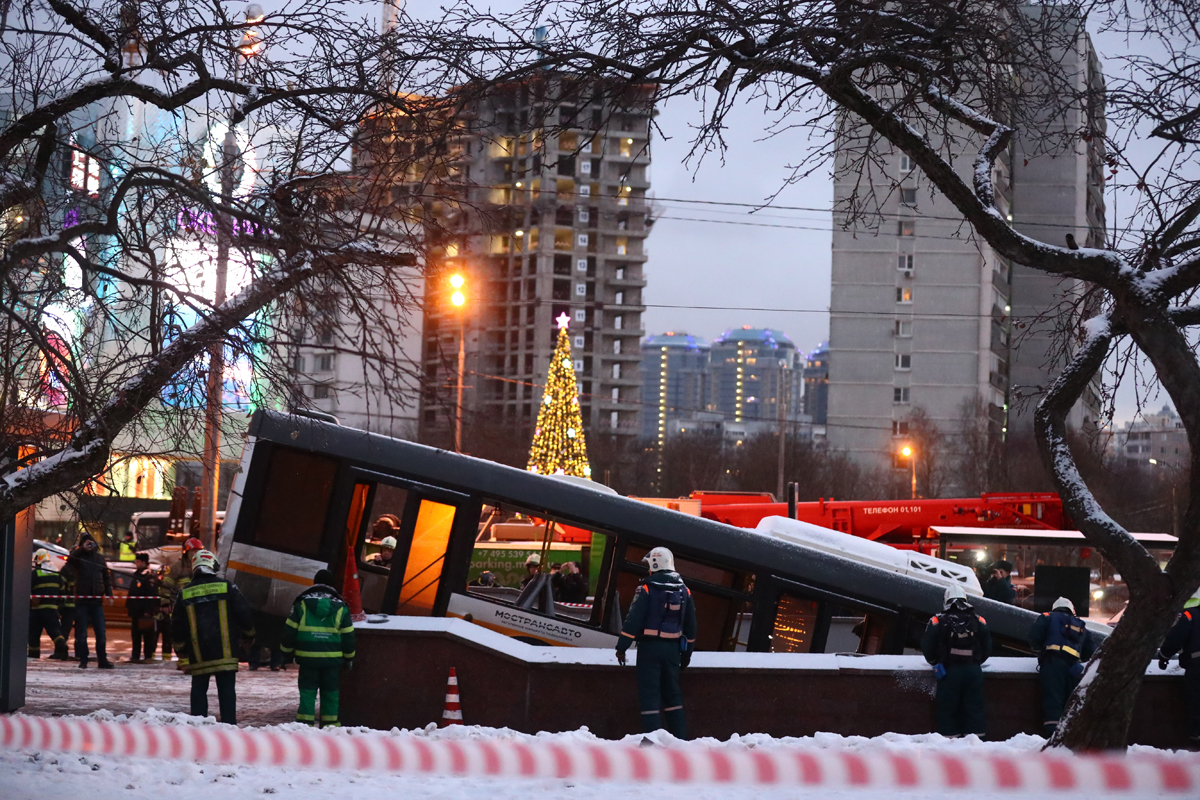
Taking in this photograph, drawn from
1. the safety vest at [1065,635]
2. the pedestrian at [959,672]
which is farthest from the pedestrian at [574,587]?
the safety vest at [1065,635]

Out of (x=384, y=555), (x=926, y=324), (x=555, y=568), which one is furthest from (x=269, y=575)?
(x=926, y=324)

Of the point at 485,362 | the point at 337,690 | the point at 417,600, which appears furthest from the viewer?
the point at 485,362

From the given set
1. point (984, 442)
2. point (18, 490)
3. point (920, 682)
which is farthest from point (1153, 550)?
point (984, 442)

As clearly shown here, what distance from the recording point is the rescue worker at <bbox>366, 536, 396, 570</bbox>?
1524cm

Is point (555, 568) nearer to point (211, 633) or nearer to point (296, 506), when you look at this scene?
point (296, 506)

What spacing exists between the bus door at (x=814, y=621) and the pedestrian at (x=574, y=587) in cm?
208

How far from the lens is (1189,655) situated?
1246cm

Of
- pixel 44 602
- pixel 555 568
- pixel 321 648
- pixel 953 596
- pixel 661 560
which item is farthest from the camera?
pixel 44 602

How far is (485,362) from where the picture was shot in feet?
371

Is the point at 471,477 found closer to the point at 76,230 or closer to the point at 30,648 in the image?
the point at 76,230

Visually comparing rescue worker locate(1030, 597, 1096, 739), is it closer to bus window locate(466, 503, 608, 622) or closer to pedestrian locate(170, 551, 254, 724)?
bus window locate(466, 503, 608, 622)

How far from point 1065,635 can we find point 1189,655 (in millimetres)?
1344

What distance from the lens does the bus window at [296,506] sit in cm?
1498

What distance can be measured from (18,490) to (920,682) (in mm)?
8064
